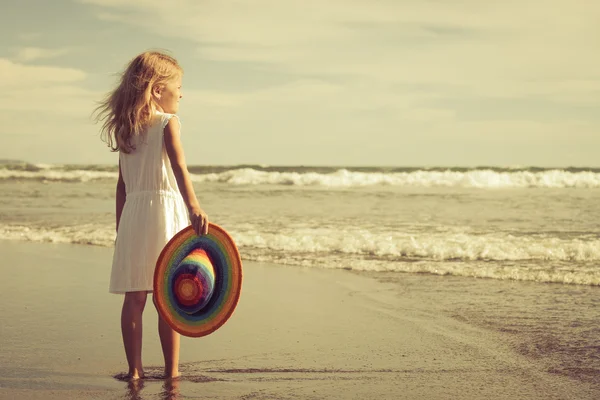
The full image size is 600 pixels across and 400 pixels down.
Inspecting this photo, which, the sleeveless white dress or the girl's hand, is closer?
the girl's hand

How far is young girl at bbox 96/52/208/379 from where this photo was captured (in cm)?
348

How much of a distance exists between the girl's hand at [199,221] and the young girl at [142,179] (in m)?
0.11

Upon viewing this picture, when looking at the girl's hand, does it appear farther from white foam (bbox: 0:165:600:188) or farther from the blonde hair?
white foam (bbox: 0:165:600:188)

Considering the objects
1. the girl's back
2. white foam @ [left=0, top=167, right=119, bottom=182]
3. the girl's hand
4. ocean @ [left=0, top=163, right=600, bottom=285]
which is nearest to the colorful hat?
the girl's hand

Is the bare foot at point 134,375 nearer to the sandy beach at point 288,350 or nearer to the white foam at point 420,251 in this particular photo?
the sandy beach at point 288,350

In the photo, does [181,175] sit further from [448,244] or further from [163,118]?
[448,244]

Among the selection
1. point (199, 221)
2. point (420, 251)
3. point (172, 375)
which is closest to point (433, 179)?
point (420, 251)

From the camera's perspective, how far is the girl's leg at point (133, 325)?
355 cm

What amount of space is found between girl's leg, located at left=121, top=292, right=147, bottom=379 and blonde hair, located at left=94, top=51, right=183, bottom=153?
78 centimetres

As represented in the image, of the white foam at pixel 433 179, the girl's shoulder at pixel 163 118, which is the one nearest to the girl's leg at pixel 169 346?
the girl's shoulder at pixel 163 118

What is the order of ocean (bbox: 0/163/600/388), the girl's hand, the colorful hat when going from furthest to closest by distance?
ocean (bbox: 0/163/600/388), the colorful hat, the girl's hand

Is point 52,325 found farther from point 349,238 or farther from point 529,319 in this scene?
point 349,238

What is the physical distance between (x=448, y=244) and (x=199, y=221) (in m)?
6.24

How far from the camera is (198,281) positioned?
11.4ft
